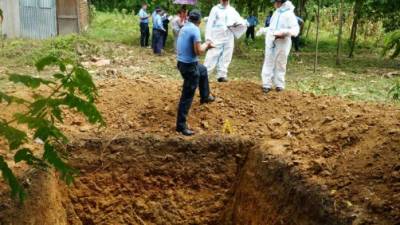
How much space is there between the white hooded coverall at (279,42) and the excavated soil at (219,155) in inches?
14.5

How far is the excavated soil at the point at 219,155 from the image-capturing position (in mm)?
5949

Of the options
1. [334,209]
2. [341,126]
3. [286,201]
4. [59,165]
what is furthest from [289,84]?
[59,165]

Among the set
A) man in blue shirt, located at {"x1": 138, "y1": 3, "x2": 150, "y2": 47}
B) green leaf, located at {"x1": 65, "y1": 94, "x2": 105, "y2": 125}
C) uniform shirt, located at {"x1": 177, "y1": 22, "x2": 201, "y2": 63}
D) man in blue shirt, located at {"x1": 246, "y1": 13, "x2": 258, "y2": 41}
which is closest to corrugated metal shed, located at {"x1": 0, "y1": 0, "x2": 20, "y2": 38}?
man in blue shirt, located at {"x1": 138, "y1": 3, "x2": 150, "y2": 47}

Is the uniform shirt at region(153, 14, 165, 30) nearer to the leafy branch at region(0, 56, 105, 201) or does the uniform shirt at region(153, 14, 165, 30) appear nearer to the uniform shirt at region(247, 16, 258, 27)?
the uniform shirt at region(247, 16, 258, 27)

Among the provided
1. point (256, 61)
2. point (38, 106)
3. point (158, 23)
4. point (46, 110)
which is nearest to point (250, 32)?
point (256, 61)

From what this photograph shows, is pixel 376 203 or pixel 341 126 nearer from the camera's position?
pixel 376 203

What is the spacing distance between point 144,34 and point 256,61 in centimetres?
400

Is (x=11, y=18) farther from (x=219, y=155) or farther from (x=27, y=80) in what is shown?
(x=27, y=80)

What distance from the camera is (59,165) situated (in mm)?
2674

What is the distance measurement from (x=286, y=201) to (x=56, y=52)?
935cm

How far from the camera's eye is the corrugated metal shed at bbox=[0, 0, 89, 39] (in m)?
16.5

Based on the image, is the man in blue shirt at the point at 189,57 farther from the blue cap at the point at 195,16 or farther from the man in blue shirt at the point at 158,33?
the man in blue shirt at the point at 158,33

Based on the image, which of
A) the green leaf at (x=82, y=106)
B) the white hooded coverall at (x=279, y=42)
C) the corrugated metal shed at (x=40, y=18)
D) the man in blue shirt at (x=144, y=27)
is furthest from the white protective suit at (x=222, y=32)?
the corrugated metal shed at (x=40, y=18)

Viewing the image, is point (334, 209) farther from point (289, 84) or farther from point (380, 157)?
point (289, 84)
